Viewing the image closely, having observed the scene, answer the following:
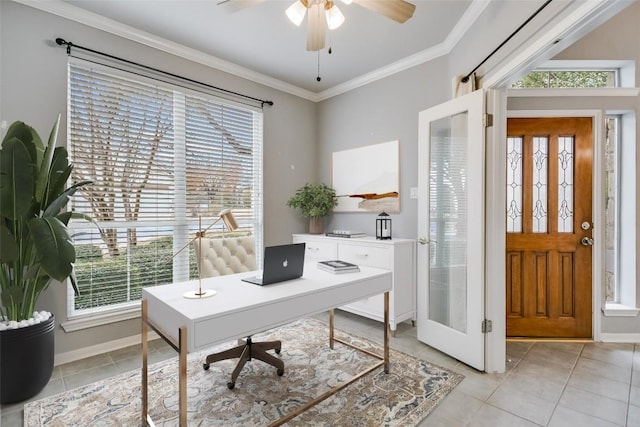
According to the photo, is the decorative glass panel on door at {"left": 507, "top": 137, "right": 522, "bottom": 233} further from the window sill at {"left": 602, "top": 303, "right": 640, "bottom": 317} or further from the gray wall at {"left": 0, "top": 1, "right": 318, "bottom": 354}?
the gray wall at {"left": 0, "top": 1, "right": 318, "bottom": 354}

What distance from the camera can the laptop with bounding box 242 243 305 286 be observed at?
180 cm

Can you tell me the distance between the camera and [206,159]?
335 centimetres

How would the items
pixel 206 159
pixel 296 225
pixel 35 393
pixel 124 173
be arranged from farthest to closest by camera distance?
pixel 296 225 → pixel 206 159 → pixel 124 173 → pixel 35 393

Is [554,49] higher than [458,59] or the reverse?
the reverse

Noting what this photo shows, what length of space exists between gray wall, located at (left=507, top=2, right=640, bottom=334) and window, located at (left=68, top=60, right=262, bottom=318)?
2.97 metres

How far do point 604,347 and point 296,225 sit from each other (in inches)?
130

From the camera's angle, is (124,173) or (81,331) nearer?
(81,331)

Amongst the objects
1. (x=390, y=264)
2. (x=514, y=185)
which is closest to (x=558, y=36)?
(x=514, y=185)

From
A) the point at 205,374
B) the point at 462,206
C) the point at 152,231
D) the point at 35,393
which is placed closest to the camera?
the point at 35,393

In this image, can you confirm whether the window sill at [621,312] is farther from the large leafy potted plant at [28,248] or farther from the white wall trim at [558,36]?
the large leafy potted plant at [28,248]

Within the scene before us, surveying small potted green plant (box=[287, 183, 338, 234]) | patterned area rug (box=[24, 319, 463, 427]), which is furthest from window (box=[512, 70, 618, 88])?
patterned area rug (box=[24, 319, 463, 427])

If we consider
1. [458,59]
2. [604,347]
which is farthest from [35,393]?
[604,347]

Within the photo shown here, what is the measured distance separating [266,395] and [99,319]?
5.44 ft

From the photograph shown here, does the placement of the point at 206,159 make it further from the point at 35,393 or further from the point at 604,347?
the point at 604,347
